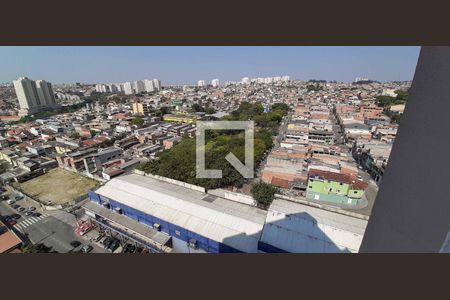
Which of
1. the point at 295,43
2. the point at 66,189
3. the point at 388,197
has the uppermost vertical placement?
the point at 295,43

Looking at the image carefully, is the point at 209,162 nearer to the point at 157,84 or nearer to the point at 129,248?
the point at 129,248

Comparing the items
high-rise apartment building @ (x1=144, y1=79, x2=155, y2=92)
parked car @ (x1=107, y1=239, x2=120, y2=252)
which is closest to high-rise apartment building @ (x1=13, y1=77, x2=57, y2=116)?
high-rise apartment building @ (x1=144, y1=79, x2=155, y2=92)

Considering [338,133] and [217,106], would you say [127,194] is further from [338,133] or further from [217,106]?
[217,106]

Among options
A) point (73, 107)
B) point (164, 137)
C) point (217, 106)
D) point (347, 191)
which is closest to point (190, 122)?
point (164, 137)

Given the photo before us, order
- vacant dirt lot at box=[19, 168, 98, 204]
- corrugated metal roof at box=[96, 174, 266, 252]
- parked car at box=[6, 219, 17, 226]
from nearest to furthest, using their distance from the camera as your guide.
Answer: corrugated metal roof at box=[96, 174, 266, 252] < parked car at box=[6, 219, 17, 226] < vacant dirt lot at box=[19, 168, 98, 204]

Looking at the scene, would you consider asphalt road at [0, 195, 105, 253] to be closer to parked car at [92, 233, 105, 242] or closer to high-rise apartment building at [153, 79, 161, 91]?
parked car at [92, 233, 105, 242]

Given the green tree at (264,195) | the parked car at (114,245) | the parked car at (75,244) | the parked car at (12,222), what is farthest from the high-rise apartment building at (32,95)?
the green tree at (264,195)

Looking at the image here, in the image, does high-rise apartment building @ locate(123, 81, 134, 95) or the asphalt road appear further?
high-rise apartment building @ locate(123, 81, 134, 95)
